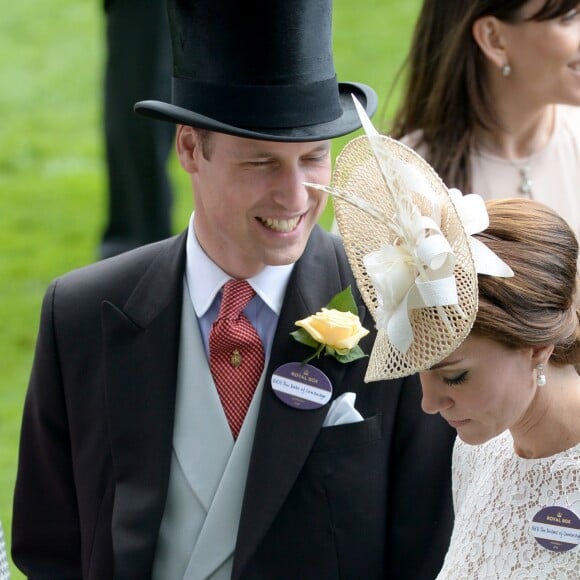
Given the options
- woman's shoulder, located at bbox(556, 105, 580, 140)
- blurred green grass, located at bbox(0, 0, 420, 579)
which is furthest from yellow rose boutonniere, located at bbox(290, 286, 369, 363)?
blurred green grass, located at bbox(0, 0, 420, 579)

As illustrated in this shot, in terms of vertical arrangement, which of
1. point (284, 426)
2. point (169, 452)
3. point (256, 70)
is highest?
point (256, 70)

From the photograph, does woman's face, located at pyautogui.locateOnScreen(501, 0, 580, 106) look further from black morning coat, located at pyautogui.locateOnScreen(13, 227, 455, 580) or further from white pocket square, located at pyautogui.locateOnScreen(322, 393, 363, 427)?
white pocket square, located at pyautogui.locateOnScreen(322, 393, 363, 427)

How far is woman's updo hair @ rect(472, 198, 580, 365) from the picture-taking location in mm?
2912

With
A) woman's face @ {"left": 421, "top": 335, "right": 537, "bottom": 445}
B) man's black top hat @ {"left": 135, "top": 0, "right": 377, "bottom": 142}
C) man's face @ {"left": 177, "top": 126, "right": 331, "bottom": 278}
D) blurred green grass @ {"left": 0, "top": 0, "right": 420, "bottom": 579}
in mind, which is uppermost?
man's black top hat @ {"left": 135, "top": 0, "right": 377, "bottom": 142}

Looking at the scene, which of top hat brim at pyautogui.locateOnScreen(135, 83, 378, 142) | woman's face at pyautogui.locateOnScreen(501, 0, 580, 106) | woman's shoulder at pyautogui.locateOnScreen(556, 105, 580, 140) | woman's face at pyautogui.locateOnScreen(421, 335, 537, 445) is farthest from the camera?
woman's shoulder at pyautogui.locateOnScreen(556, 105, 580, 140)

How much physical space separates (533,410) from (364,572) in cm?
58

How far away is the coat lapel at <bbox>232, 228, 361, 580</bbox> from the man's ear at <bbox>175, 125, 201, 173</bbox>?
34 centimetres

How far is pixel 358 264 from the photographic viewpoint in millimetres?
3109

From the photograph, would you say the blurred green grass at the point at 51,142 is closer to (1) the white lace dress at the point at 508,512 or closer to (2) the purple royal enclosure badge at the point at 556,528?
(1) the white lace dress at the point at 508,512

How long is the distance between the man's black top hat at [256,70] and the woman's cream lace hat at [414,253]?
298mm

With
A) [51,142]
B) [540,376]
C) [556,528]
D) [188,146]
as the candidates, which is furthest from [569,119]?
[51,142]

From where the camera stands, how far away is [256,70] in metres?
3.28

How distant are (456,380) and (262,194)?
634mm

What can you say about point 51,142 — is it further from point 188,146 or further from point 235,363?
point 235,363
